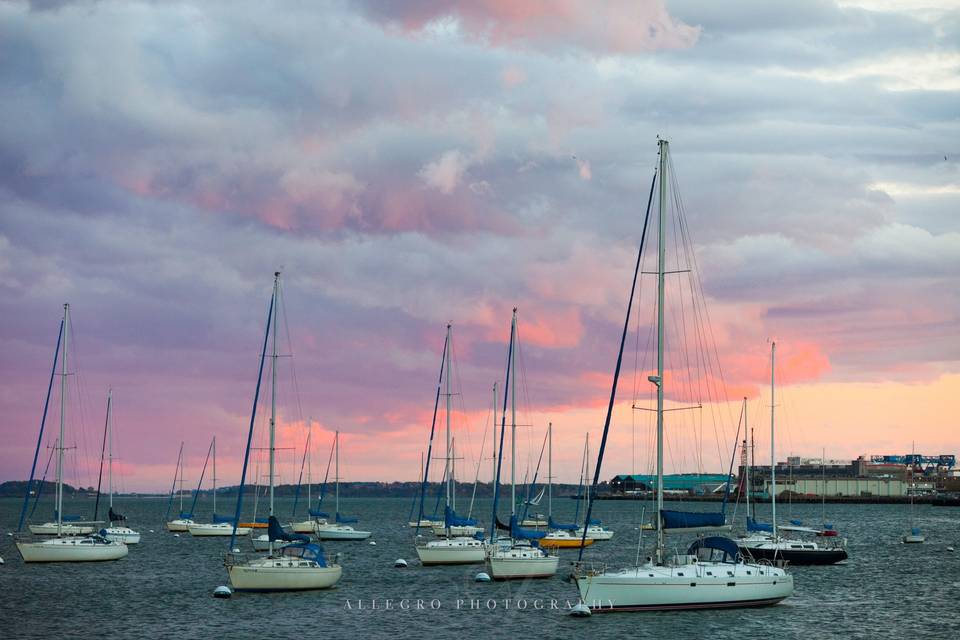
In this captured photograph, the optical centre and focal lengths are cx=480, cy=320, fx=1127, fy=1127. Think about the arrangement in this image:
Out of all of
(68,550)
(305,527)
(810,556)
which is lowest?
(68,550)

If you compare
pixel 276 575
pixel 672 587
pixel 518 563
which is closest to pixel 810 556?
pixel 518 563

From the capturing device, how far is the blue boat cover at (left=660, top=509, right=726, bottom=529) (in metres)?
53.8

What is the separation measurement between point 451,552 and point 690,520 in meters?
31.4

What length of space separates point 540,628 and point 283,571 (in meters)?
16.9

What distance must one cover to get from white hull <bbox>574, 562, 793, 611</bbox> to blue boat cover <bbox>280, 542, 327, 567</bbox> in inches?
721

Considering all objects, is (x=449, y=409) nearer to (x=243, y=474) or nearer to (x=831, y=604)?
(x=243, y=474)

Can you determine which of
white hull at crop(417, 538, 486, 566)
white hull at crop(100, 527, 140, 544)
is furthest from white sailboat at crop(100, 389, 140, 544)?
white hull at crop(417, 538, 486, 566)

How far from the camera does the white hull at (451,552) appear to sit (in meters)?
82.1

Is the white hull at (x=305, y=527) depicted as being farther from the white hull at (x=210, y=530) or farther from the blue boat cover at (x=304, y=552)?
the blue boat cover at (x=304, y=552)

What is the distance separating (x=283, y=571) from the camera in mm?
62750

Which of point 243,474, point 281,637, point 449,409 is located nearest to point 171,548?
point 449,409

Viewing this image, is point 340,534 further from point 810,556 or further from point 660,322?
point 660,322

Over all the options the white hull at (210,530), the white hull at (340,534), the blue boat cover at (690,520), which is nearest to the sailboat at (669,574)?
the blue boat cover at (690,520)

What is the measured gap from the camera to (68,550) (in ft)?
281
